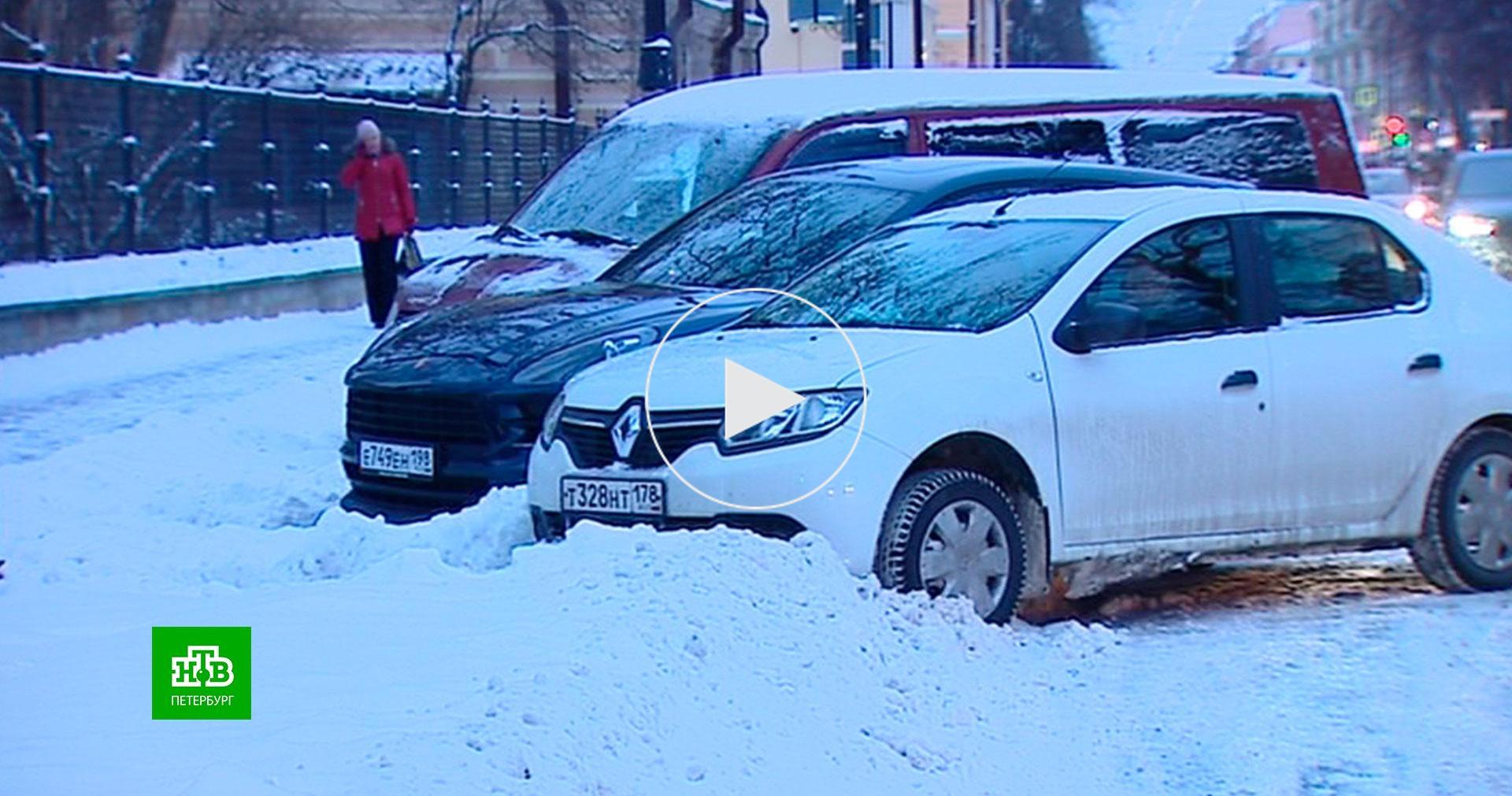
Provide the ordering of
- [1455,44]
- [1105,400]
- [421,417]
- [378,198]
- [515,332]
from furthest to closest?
[1455,44] < [378,198] < [515,332] < [421,417] < [1105,400]

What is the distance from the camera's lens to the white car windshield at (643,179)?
39.0 ft

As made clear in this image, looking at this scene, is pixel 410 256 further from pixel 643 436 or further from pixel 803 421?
pixel 803 421

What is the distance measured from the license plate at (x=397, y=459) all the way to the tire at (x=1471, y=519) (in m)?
3.78

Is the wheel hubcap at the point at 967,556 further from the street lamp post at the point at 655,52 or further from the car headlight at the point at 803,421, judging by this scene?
the street lamp post at the point at 655,52

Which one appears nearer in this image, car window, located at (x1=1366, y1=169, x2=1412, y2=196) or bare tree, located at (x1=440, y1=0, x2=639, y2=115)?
bare tree, located at (x1=440, y1=0, x2=639, y2=115)

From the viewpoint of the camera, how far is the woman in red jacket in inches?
713

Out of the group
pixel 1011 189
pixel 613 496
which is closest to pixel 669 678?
pixel 613 496

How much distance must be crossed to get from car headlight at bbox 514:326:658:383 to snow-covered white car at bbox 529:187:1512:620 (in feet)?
1.72

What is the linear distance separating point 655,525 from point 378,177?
11435mm

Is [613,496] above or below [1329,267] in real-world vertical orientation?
below

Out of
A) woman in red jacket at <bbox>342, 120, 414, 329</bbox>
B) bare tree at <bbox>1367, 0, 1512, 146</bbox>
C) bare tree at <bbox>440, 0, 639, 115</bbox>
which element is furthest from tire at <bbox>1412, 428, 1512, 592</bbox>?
bare tree at <bbox>1367, 0, 1512, 146</bbox>

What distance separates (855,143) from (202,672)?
715 cm

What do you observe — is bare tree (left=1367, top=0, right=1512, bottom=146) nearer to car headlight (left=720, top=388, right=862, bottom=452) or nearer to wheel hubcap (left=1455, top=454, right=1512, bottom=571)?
wheel hubcap (left=1455, top=454, right=1512, bottom=571)

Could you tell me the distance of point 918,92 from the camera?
500 inches
